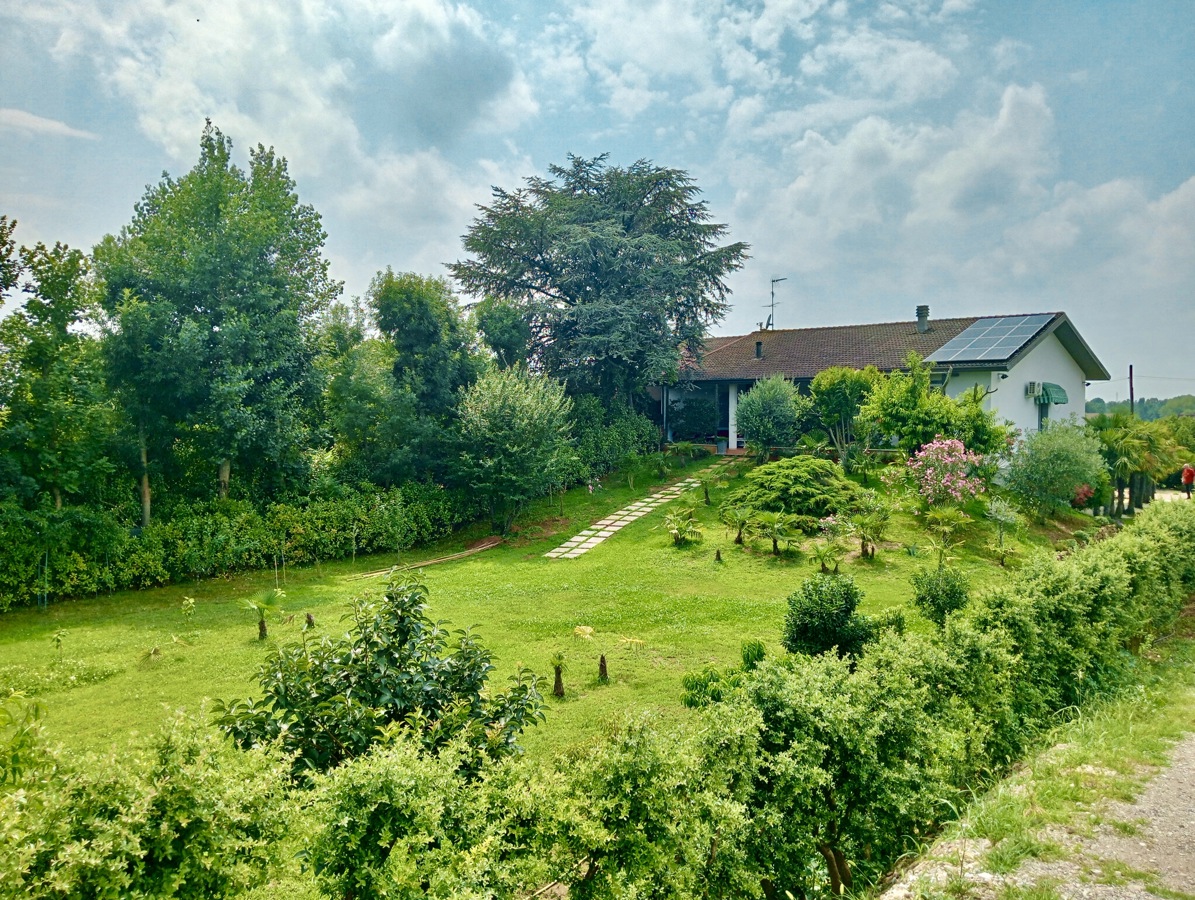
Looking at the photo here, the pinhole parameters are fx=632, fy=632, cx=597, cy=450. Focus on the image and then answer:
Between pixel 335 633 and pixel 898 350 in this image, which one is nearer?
pixel 335 633

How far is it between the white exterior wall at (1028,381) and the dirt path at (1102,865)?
708 inches

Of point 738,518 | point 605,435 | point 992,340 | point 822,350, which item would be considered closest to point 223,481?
point 738,518

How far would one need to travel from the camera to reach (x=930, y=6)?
1170cm

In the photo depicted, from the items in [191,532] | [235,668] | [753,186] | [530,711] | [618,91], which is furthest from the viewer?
[753,186]

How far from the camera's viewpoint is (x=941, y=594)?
8.12 meters

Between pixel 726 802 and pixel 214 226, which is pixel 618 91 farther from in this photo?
pixel 726 802

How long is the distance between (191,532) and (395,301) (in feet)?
24.6

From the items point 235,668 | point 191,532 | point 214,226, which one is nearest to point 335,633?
point 235,668

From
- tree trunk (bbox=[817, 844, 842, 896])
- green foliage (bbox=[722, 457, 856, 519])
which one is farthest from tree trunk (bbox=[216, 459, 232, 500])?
tree trunk (bbox=[817, 844, 842, 896])

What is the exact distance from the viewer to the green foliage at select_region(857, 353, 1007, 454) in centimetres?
1658

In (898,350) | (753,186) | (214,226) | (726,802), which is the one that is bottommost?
(726,802)

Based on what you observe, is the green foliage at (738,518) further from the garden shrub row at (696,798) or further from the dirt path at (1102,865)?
the dirt path at (1102,865)

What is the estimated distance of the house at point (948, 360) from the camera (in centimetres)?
2098

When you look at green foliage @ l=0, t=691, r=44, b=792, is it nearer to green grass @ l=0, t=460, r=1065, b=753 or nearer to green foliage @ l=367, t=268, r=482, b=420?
green grass @ l=0, t=460, r=1065, b=753
